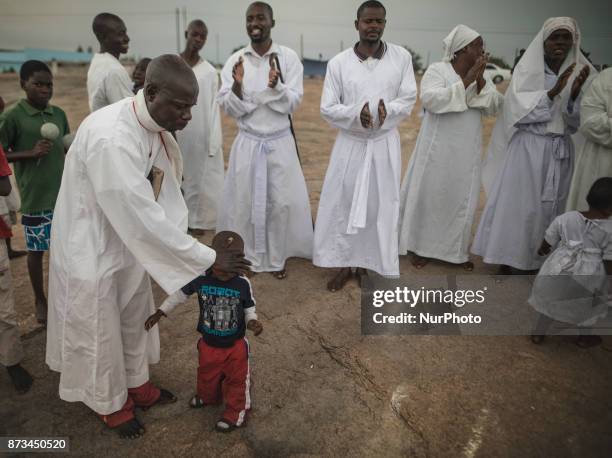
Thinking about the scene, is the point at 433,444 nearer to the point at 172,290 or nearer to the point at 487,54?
the point at 172,290

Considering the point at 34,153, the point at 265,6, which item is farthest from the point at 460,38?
the point at 34,153

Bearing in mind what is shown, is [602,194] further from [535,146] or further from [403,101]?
[403,101]

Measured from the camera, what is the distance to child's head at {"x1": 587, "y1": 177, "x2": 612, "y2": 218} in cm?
327

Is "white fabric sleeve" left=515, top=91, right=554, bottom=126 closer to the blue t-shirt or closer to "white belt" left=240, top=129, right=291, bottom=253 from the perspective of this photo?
"white belt" left=240, top=129, right=291, bottom=253

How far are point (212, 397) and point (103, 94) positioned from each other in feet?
9.59

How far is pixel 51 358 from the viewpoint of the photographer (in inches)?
97.4

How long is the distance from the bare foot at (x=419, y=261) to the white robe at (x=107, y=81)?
10.3 ft

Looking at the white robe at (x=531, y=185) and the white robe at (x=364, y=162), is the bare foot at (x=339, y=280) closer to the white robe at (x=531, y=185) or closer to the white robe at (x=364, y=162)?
the white robe at (x=364, y=162)

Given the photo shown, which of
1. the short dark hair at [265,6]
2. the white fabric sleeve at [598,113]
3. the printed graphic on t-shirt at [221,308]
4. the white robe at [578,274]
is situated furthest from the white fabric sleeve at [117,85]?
Answer: the white fabric sleeve at [598,113]

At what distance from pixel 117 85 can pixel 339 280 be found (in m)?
2.62

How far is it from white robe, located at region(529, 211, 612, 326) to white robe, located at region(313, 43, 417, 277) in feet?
4.12

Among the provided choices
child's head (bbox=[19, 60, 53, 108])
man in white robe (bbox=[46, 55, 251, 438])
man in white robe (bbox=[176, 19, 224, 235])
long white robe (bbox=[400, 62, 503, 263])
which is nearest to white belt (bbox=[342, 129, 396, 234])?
long white robe (bbox=[400, 62, 503, 263])

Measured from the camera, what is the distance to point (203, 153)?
5445mm

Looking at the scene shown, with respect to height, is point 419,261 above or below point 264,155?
below
